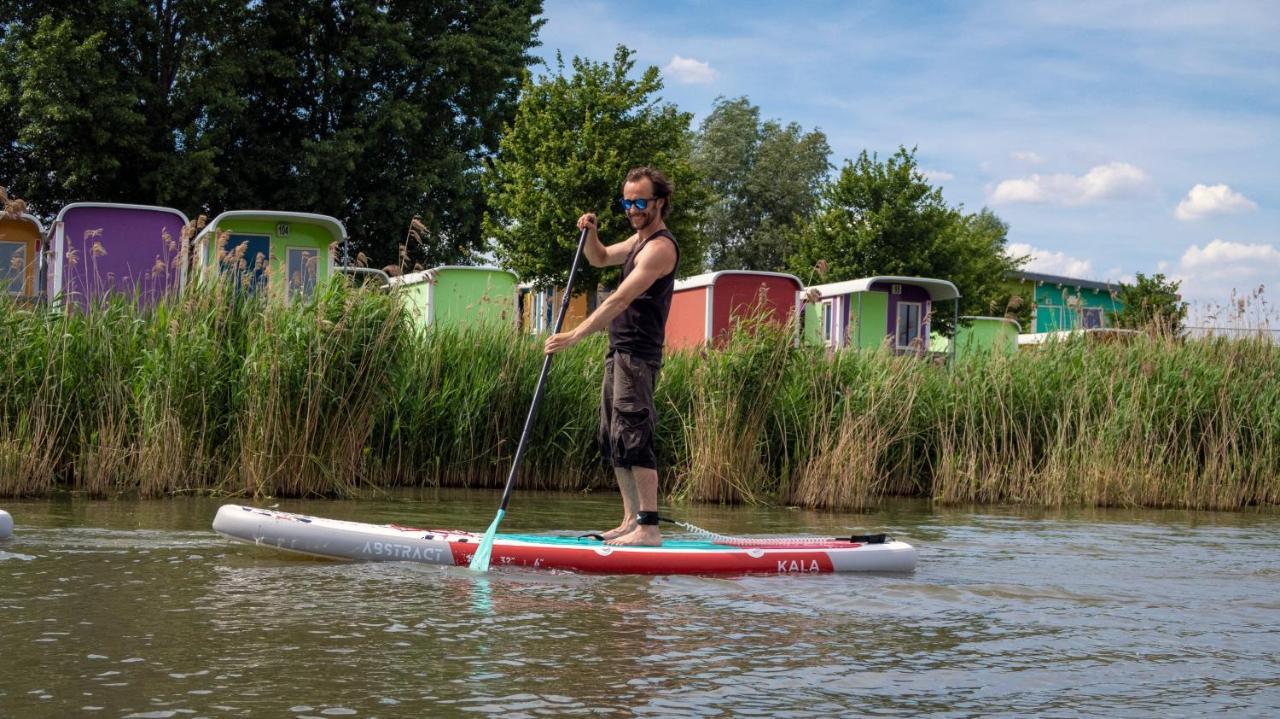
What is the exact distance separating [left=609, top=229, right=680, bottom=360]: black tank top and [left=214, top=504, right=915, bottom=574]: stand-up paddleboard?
3.47 feet

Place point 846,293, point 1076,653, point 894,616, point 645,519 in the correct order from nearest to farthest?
point 1076,653, point 894,616, point 645,519, point 846,293

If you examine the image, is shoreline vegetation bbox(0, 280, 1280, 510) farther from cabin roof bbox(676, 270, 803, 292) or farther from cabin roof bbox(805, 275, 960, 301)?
cabin roof bbox(805, 275, 960, 301)

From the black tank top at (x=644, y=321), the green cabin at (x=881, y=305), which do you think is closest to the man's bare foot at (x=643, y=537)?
the black tank top at (x=644, y=321)

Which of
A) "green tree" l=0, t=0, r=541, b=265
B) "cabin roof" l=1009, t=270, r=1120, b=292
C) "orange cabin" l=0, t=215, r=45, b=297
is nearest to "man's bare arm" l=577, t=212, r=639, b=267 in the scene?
"orange cabin" l=0, t=215, r=45, b=297

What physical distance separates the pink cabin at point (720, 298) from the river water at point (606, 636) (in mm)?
12340

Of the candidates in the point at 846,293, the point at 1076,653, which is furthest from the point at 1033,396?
the point at 846,293

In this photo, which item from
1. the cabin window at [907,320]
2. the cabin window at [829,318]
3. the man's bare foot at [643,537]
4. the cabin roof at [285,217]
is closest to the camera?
the man's bare foot at [643,537]

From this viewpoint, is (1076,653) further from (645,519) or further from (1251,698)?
(645,519)

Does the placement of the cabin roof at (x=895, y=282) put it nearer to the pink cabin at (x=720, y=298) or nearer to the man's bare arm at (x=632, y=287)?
the pink cabin at (x=720, y=298)

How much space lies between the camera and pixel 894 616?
6039mm

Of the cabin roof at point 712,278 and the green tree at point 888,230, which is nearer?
the cabin roof at point 712,278

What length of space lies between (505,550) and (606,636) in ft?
6.00

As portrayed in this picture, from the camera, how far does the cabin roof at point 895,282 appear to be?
2309 cm

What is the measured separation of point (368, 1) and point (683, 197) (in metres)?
9.00
